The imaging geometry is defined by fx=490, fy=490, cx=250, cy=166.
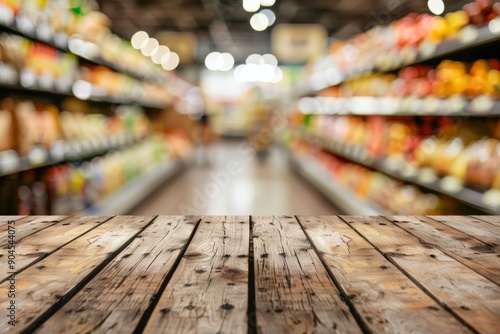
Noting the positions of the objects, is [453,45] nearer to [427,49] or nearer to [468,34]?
[468,34]

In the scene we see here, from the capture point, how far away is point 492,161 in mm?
2672

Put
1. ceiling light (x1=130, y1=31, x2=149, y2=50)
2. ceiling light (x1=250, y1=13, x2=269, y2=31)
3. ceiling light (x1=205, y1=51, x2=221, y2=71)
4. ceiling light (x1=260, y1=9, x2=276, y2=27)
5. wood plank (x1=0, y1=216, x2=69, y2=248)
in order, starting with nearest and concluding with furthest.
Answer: wood plank (x1=0, y1=216, x2=69, y2=248) → ceiling light (x1=250, y1=13, x2=269, y2=31) → ceiling light (x1=130, y1=31, x2=149, y2=50) → ceiling light (x1=260, y1=9, x2=276, y2=27) → ceiling light (x1=205, y1=51, x2=221, y2=71)

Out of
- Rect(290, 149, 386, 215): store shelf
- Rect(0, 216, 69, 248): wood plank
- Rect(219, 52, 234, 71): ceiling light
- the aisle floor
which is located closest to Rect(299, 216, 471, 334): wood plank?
Rect(0, 216, 69, 248): wood plank

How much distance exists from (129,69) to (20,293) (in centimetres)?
509

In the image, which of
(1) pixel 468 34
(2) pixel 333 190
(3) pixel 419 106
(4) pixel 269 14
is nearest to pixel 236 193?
(2) pixel 333 190

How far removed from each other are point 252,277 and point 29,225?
0.96 m

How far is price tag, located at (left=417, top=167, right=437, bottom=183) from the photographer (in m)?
3.26

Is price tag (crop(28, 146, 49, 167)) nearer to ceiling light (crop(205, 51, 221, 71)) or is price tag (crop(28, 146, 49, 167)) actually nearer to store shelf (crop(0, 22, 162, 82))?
store shelf (crop(0, 22, 162, 82))

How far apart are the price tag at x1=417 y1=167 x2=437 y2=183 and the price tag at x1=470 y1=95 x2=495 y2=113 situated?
661 millimetres

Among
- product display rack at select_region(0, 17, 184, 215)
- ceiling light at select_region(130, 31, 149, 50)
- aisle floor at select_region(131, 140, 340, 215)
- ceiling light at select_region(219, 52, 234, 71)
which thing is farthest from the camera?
ceiling light at select_region(219, 52, 234, 71)

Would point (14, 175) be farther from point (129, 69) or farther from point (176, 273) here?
point (129, 69)

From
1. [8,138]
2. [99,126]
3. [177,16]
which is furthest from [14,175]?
[177,16]

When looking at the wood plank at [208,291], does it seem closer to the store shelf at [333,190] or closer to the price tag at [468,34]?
the price tag at [468,34]

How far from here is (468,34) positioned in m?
2.75
